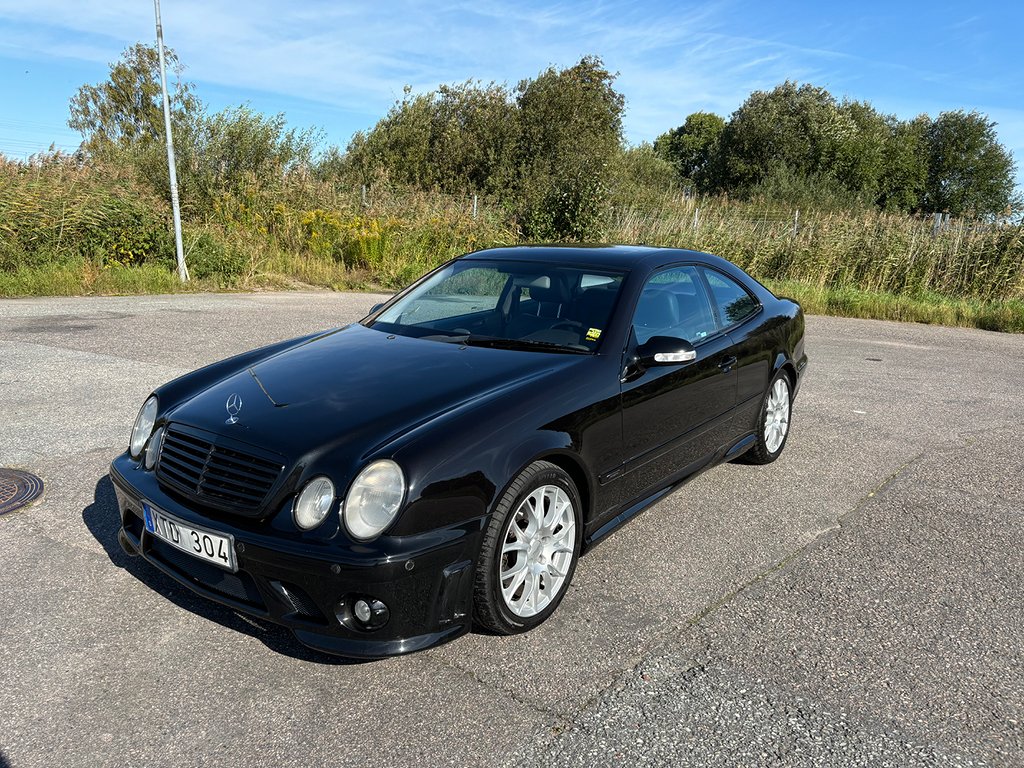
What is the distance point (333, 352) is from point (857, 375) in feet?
21.1

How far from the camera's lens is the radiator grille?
2.68m

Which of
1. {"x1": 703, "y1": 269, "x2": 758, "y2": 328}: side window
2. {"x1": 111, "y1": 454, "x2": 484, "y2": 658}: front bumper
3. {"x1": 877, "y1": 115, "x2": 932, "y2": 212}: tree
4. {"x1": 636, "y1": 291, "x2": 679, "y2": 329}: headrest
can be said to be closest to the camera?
{"x1": 111, "y1": 454, "x2": 484, "y2": 658}: front bumper

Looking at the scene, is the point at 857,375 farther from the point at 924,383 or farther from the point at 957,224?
the point at 957,224

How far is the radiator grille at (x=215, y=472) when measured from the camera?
268 cm

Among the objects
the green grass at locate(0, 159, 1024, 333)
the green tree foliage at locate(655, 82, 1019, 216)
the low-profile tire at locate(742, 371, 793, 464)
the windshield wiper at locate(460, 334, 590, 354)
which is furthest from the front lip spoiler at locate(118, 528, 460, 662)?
the green tree foliage at locate(655, 82, 1019, 216)

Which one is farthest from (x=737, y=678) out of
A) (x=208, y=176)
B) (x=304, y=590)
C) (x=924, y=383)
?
(x=208, y=176)

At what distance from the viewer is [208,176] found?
17.8m

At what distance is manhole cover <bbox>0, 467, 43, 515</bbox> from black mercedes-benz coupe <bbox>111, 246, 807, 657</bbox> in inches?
44.2

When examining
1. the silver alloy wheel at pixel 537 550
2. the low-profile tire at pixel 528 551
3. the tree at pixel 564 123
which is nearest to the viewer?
the low-profile tire at pixel 528 551

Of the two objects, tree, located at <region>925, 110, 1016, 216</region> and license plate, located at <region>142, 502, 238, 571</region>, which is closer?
license plate, located at <region>142, 502, 238, 571</region>

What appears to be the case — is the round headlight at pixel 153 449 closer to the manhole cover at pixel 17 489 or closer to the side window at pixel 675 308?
the manhole cover at pixel 17 489

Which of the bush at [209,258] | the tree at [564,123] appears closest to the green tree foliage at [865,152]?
the tree at [564,123]

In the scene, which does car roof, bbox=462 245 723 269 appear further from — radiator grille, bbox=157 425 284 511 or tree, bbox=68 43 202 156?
tree, bbox=68 43 202 156

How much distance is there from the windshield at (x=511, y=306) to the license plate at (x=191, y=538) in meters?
1.53
